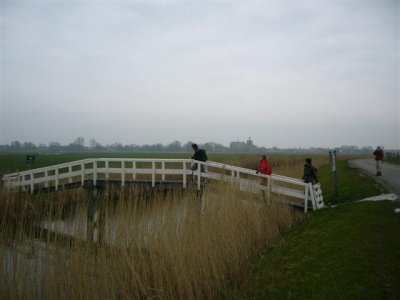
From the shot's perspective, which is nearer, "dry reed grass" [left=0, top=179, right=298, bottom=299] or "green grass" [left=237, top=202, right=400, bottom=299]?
"dry reed grass" [left=0, top=179, right=298, bottom=299]

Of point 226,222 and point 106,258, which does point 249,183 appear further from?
point 106,258

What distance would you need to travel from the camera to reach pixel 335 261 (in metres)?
6.54

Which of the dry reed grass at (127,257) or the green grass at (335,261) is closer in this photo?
the dry reed grass at (127,257)

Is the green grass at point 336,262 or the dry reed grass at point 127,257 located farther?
the green grass at point 336,262

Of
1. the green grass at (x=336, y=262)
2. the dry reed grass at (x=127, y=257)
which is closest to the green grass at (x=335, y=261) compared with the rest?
the green grass at (x=336, y=262)

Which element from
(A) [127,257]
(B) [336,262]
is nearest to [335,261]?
(B) [336,262]

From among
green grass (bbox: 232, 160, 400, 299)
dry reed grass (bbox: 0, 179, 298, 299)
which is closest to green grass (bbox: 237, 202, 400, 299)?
green grass (bbox: 232, 160, 400, 299)

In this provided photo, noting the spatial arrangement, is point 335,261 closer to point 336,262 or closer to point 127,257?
point 336,262

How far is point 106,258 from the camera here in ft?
17.9

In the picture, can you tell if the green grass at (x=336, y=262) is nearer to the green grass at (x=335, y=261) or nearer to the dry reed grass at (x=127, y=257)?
the green grass at (x=335, y=261)

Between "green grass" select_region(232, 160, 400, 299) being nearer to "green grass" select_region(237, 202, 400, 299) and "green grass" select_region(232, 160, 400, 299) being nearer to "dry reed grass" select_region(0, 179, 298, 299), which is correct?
"green grass" select_region(237, 202, 400, 299)

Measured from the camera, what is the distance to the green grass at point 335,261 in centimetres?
548

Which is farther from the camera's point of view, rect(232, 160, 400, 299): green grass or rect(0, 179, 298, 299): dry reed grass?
rect(232, 160, 400, 299): green grass

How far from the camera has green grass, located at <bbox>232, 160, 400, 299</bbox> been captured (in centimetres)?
548
